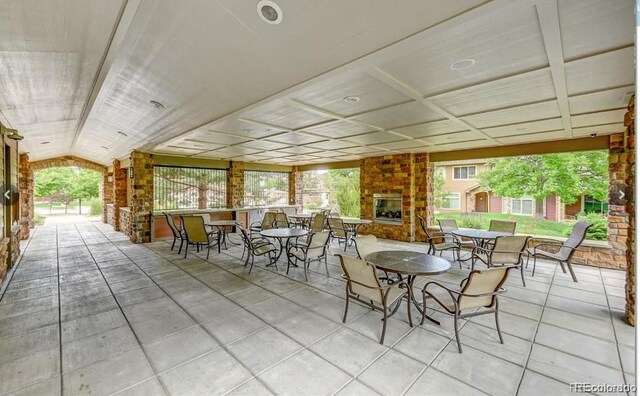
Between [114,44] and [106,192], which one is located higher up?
[114,44]

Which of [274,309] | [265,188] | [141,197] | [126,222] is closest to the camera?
[274,309]

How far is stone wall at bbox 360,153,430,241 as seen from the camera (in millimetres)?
7520

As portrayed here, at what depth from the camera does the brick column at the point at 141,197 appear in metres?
7.45

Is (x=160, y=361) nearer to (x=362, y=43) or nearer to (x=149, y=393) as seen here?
(x=149, y=393)

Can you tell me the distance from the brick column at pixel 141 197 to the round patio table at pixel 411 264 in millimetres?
6919

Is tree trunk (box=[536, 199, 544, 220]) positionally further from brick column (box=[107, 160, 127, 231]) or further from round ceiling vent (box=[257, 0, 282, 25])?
brick column (box=[107, 160, 127, 231])

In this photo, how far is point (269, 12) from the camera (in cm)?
181

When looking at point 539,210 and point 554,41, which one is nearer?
point 554,41

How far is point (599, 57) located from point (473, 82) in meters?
0.88

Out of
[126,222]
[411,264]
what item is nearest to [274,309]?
[411,264]

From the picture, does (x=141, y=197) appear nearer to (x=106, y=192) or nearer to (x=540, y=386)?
(x=106, y=192)

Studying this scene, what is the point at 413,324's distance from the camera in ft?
9.39

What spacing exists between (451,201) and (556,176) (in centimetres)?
610

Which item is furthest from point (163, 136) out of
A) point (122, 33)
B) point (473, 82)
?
point (473, 82)
